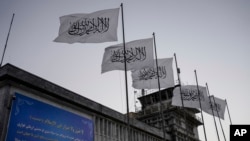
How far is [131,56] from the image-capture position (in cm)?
1445

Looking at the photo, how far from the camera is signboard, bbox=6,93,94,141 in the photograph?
1100 centimetres

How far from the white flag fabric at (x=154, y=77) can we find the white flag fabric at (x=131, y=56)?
3211 millimetres

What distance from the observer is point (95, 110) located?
15648 millimetres

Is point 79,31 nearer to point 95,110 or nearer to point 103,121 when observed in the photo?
point 95,110

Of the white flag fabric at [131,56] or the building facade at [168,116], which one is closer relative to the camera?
the white flag fabric at [131,56]

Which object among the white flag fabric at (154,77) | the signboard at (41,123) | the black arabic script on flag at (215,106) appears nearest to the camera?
the signboard at (41,123)

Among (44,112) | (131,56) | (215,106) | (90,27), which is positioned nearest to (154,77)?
(131,56)

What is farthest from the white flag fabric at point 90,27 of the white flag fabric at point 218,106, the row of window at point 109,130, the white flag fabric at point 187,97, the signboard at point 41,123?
the white flag fabric at point 218,106

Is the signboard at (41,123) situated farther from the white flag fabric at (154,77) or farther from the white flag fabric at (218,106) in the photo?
the white flag fabric at (218,106)

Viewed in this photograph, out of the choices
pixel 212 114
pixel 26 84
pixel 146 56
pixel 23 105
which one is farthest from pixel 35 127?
pixel 212 114

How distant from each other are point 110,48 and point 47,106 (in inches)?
184

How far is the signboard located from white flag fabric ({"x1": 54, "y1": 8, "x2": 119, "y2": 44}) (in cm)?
361

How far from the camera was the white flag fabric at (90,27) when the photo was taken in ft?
43.7

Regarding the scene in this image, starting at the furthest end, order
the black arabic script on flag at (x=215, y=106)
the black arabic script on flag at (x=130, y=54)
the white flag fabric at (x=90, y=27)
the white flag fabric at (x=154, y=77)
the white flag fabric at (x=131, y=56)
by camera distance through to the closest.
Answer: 1. the black arabic script on flag at (x=215, y=106)
2. the white flag fabric at (x=154, y=77)
3. the black arabic script on flag at (x=130, y=54)
4. the white flag fabric at (x=131, y=56)
5. the white flag fabric at (x=90, y=27)
